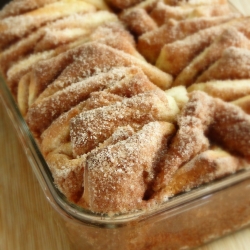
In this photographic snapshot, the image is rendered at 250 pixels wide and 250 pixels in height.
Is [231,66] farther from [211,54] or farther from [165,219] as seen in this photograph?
[165,219]

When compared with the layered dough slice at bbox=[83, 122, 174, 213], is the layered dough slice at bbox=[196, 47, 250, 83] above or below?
above

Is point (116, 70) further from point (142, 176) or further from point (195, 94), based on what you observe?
point (142, 176)

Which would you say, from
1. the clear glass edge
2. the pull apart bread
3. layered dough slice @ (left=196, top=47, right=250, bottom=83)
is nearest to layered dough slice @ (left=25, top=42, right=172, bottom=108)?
the pull apart bread

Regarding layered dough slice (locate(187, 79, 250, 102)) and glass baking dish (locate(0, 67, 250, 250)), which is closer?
glass baking dish (locate(0, 67, 250, 250))

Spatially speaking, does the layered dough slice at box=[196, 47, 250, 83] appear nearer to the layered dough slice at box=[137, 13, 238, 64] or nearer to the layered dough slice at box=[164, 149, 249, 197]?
the layered dough slice at box=[137, 13, 238, 64]

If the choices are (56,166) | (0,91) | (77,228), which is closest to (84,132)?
(56,166)

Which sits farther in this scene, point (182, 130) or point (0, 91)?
point (0, 91)

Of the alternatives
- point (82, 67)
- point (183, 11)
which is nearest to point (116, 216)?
point (82, 67)
